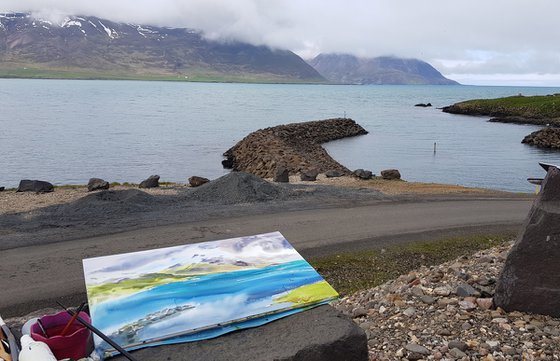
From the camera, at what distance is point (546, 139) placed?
65.0 m

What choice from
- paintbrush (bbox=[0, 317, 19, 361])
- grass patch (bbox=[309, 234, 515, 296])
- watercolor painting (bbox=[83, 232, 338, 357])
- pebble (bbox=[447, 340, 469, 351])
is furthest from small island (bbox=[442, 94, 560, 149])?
paintbrush (bbox=[0, 317, 19, 361])

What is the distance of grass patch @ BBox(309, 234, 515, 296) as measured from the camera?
512 inches

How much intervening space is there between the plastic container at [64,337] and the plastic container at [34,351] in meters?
0.24

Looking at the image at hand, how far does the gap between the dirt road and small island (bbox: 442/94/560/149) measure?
4909 cm

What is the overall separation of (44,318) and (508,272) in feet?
22.1

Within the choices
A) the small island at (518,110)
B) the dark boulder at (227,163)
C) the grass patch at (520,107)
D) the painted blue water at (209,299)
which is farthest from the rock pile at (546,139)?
the painted blue water at (209,299)

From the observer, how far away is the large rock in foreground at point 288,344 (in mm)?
5434

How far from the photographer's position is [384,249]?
15172mm

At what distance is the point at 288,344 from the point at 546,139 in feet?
224

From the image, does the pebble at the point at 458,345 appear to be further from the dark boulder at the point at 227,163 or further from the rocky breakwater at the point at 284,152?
the dark boulder at the point at 227,163

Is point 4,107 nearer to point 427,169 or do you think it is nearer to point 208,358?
point 427,169

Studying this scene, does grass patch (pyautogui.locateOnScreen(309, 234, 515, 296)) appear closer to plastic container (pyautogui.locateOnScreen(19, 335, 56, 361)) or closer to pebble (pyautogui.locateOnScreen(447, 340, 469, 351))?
pebble (pyautogui.locateOnScreen(447, 340, 469, 351))

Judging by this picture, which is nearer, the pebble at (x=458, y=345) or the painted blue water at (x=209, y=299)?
the painted blue water at (x=209, y=299)

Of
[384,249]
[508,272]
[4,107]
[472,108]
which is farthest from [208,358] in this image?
[472,108]
